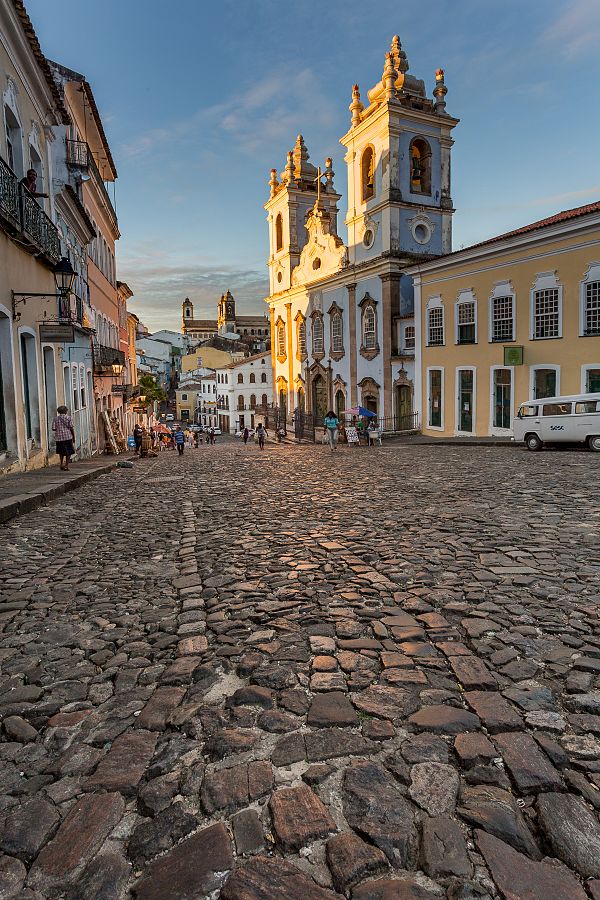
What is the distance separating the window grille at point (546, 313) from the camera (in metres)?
22.5

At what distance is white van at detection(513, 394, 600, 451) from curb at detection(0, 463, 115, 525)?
13799 millimetres

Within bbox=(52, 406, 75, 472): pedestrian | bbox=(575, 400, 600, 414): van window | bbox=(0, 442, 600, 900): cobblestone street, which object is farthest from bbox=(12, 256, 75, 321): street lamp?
bbox=(575, 400, 600, 414): van window

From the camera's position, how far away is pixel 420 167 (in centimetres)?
3425

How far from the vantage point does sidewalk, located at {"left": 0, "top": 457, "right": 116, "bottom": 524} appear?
27.0 ft

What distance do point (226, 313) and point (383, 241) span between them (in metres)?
100

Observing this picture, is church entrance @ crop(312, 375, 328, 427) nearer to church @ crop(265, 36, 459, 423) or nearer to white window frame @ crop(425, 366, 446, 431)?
church @ crop(265, 36, 459, 423)

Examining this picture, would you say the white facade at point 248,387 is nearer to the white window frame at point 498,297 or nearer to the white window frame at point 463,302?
the white window frame at point 463,302

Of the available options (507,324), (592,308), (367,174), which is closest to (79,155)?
(507,324)

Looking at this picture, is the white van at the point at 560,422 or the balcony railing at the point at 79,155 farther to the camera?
the balcony railing at the point at 79,155

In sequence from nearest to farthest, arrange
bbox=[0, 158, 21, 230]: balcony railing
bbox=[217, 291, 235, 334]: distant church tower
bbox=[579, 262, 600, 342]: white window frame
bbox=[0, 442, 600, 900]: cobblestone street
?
bbox=[0, 442, 600, 900]: cobblestone street < bbox=[0, 158, 21, 230]: balcony railing < bbox=[579, 262, 600, 342]: white window frame < bbox=[217, 291, 235, 334]: distant church tower

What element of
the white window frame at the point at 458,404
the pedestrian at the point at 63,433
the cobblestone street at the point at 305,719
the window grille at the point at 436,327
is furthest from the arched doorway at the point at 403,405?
the cobblestone street at the point at 305,719

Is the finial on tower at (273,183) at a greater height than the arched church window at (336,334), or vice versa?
the finial on tower at (273,183)

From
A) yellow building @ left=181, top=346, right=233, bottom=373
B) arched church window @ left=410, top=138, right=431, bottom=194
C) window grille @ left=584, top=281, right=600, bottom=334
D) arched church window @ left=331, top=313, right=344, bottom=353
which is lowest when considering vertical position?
window grille @ left=584, top=281, right=600, bottom=334

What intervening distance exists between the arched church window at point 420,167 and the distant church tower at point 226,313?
314 feet
